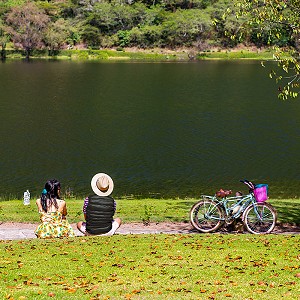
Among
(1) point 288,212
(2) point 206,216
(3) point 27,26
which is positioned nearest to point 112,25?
(3) point 27,26

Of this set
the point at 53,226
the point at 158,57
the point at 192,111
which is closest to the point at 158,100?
the point at 192,111

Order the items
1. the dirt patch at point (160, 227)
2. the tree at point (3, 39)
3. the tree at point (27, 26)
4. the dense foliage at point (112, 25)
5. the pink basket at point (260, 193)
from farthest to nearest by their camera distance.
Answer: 1. the dense foliage at point (112, 25)
2. the tree at point (27, 26)
3. the tree at point (3, 39)
4. the dirt patch at point (160, 227)
5. the pink basket at point (260, 193)

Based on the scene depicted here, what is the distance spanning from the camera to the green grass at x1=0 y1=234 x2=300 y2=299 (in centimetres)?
930

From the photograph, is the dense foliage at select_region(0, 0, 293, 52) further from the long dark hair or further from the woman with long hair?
the long dark hair

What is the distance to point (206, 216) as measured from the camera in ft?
52.3

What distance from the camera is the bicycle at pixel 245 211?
1562 cm

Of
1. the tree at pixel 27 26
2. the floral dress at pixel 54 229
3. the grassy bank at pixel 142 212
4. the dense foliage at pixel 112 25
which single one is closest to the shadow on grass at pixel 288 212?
the grassy bank at pixel 142 212

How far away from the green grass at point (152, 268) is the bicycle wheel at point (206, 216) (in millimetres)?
1342

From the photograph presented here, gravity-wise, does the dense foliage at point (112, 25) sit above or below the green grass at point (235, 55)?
above

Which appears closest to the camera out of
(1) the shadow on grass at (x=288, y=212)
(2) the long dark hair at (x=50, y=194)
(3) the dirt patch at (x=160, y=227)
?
(2) the long dark hair at (x=50, y=194)

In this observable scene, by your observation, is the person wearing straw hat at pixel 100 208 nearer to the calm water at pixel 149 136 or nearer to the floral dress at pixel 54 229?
the floral dress at pixel 54 229

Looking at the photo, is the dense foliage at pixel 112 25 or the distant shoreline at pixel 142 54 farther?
the dense foliage at pixel 112 25

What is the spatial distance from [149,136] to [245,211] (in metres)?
31.8

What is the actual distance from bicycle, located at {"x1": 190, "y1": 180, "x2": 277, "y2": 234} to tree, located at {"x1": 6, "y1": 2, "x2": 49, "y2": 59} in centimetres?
14512
